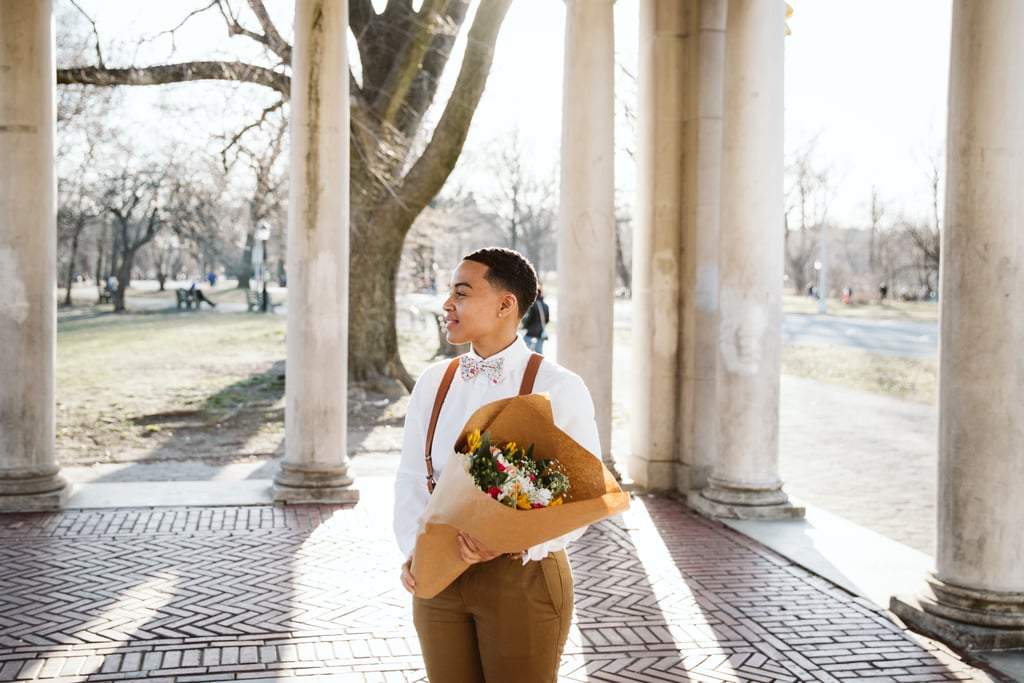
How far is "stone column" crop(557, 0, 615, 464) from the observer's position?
999 centimetres

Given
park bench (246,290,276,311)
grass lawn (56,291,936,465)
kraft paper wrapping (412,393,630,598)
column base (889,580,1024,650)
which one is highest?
kraft paper wrapping (412,393,630,598)

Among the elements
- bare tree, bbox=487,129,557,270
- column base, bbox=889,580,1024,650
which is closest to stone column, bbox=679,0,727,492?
column base, bbox=889,580,1024,650

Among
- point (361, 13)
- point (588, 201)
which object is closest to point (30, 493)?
point (588, 201)

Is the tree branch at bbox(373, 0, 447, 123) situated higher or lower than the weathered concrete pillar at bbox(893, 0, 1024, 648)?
higher

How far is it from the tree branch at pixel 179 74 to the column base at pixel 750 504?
9.17 m

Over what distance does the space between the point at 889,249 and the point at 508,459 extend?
273 feet

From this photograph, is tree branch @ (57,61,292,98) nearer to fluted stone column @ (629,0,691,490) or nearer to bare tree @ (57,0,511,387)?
bare tree @ (57,0,511,387)

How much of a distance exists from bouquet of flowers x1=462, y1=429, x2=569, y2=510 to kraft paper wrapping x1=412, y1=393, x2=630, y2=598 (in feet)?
0.09

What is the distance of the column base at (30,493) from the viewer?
916cm

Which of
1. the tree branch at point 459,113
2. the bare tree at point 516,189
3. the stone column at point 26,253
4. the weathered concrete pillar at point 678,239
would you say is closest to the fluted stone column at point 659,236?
the weathered concrete pillar at point 678,239

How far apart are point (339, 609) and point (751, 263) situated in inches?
194

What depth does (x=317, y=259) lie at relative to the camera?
31.8 ft

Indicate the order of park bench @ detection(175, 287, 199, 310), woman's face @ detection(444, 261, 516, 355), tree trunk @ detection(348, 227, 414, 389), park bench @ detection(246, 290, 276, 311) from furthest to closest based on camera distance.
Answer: park bench @ detection(175, 287, 199, 310) < park bench @ detection(246, 290, 276, 311) < tree trunk @ detection(348, 227, 414, 389) < woman's face @ detection(444, 261, 516, 355)

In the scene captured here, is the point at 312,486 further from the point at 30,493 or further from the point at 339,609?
the point at 339,609
